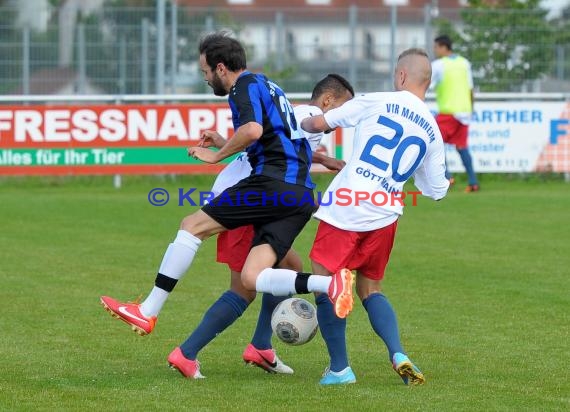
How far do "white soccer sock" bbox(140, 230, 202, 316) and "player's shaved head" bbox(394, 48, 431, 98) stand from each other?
138cm

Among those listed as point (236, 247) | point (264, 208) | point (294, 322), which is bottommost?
point (294, 322)

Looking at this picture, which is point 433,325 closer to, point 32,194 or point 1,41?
Answer: point 32,194

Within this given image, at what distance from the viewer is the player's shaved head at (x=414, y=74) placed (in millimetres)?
6961

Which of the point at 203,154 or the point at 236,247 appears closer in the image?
the point at 203,154

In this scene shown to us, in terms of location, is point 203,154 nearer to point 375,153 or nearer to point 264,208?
point 264,208

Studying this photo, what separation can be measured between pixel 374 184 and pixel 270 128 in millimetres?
671

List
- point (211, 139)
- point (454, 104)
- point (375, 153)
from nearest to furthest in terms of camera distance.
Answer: point (375, 153) → point (211, 139) → point (454, 104)

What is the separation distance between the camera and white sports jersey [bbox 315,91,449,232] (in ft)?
22.3

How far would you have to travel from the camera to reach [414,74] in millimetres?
6961

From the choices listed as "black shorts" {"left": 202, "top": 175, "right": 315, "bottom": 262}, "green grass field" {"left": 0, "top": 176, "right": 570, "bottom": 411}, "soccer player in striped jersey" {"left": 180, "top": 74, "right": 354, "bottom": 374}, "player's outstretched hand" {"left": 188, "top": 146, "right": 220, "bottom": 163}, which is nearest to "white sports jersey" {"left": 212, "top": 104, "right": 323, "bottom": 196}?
"soccer player in striped jersey" {"left": 180, "top": 74, "right": 354, "bottom": 374}

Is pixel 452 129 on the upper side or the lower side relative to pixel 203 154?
lower

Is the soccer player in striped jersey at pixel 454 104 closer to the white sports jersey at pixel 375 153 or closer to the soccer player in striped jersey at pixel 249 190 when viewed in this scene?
the soccer player in striped jersey at pixel 249 190

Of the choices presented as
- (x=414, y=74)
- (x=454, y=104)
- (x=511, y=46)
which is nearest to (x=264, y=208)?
(x=414, y=74)

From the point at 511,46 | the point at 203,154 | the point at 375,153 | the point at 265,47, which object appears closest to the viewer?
the point at 375,153
